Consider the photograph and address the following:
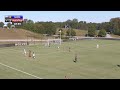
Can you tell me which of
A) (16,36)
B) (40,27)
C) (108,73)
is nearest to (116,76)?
(108,73)

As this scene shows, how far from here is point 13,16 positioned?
113625 mm
